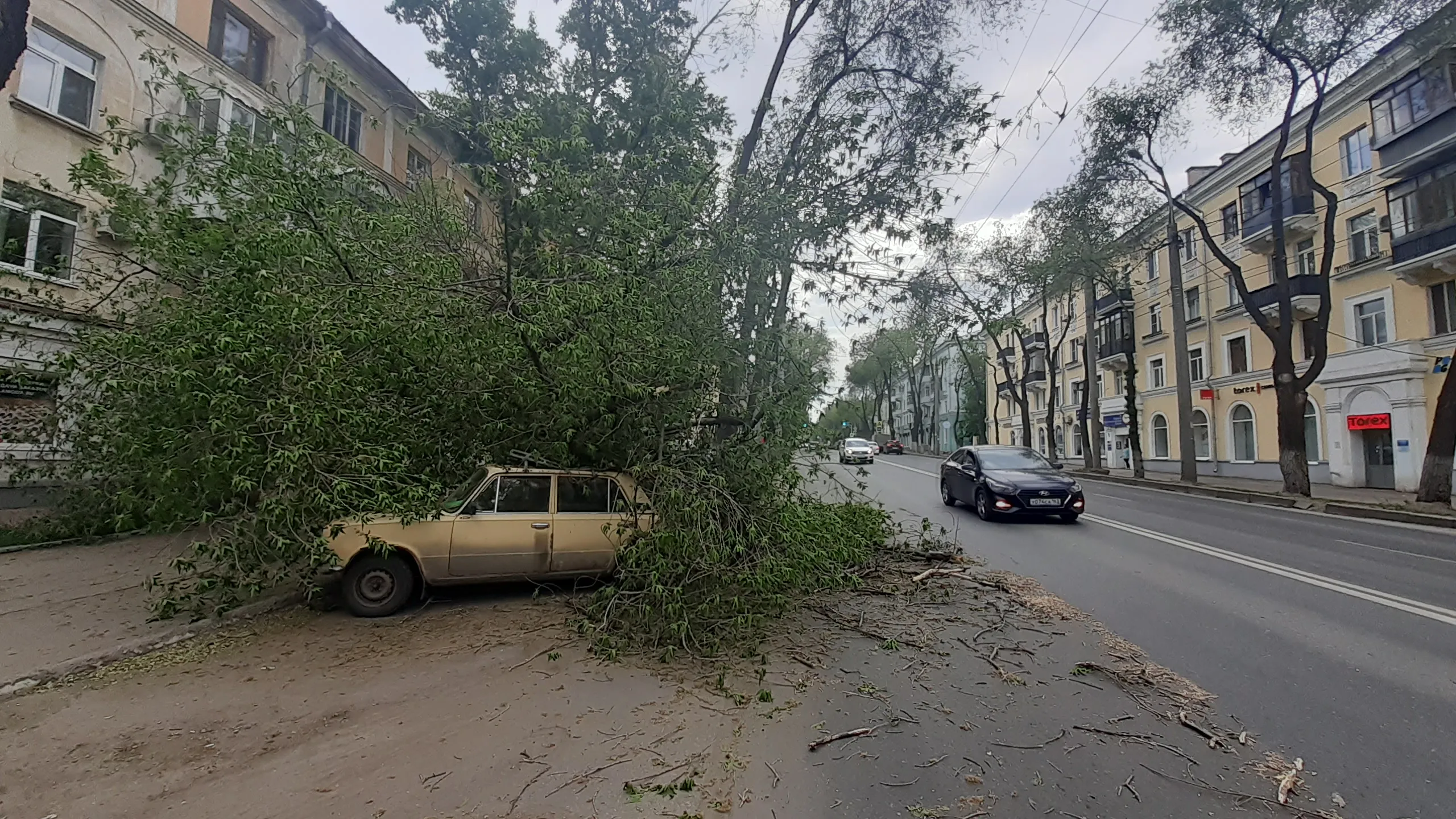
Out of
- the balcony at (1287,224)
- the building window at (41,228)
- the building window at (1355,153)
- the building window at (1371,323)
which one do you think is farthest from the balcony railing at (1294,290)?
the building window at (41,228)

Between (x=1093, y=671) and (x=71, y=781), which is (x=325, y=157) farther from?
(x=1093, y=671)

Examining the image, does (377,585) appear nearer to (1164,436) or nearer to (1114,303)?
(1164,436)

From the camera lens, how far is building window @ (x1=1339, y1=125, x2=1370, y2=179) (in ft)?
65.3

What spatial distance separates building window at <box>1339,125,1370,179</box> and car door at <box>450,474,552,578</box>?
85.8 ft

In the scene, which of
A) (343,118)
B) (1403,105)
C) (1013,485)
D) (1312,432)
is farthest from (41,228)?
(1312,432)

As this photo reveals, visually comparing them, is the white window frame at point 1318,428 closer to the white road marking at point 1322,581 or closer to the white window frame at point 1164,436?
the white window frame at point 1164,436

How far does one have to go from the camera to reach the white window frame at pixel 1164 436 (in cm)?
3083

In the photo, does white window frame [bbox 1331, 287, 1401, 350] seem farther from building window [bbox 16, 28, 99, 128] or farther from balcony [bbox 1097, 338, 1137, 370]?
building window [bbox 16, 28, 99, 128]

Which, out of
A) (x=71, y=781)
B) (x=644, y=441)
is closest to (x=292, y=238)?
(x=644, y=441)

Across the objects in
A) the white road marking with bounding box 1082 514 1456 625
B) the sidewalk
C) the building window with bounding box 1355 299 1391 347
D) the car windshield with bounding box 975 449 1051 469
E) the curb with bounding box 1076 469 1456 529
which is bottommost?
the sidewalk

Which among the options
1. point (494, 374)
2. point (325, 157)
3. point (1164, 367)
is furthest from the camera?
point (1164, 367)

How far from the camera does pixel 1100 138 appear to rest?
61.1 ft

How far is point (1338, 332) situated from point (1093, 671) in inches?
949

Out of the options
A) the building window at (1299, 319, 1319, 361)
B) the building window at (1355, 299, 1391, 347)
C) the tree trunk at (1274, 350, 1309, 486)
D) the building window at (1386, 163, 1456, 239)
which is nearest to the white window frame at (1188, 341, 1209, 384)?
the building window at (1299, 319, 1319, 361)
